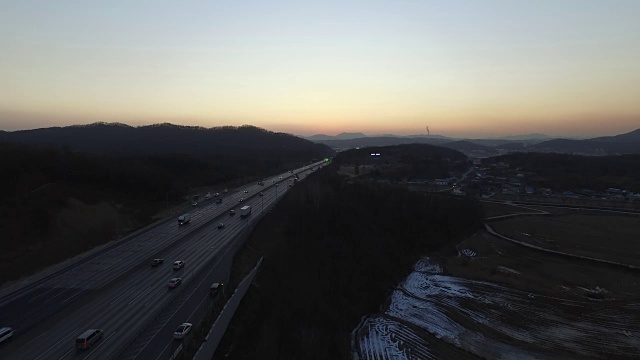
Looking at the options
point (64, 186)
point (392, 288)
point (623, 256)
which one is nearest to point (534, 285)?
point (392, 288)

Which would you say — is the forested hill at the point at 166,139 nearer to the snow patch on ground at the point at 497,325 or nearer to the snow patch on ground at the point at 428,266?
the snow patch on ground at the point at 428,266

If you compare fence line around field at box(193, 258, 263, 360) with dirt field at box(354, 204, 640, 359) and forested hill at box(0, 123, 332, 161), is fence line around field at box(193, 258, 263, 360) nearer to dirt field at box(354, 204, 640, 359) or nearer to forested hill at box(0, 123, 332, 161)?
dirt field at box(354, 204, 640, 359)

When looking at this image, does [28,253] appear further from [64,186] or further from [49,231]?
[64,186]

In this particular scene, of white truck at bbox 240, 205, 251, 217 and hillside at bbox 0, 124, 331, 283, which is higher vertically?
hillside at bbox 0, 124, 331, 283

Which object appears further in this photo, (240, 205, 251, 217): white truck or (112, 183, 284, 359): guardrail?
(240, 205, 251, 217): white truck

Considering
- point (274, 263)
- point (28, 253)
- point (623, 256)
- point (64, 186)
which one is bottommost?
point (623, 256)

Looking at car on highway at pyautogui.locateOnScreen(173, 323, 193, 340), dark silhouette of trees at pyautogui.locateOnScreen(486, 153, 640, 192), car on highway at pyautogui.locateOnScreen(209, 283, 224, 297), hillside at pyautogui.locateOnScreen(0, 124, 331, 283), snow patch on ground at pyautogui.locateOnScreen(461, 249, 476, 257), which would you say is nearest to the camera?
car on highway at pyautogui.locateOnScreen(173, 323, 193, 340)

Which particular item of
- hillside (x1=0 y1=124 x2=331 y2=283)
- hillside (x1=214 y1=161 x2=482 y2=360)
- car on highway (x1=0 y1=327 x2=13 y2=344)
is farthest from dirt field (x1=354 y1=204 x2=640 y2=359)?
hillside (x1=0 y1=124 x2=331 y2=283)

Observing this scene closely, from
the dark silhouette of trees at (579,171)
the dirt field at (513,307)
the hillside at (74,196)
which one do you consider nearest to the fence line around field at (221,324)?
the dirt field at (513,307)
